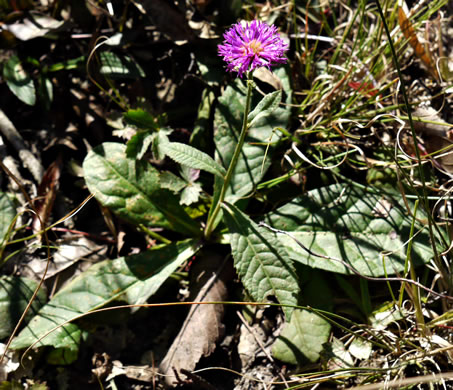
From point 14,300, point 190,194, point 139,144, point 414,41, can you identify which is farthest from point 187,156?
point 414,41

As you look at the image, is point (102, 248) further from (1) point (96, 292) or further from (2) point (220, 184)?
(2) point (220, 184)

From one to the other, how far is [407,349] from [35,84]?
2371mm

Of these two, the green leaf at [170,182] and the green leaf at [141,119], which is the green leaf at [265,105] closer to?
the green leaf at [170,182]

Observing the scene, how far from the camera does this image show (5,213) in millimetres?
2314

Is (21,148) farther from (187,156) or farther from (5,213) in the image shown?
(187,156)

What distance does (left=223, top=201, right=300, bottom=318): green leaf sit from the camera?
1.87 m

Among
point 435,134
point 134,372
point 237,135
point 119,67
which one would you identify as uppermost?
point 119,67

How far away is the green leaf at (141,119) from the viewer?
219cm

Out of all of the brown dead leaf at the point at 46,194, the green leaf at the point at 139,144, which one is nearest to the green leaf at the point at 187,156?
the green leaf at the point at 139,144

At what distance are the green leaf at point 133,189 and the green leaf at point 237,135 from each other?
0.30 metres

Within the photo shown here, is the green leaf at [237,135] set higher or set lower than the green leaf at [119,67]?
lower

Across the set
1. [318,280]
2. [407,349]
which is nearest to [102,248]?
[318,280]

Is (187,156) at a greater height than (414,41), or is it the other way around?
(414,41)

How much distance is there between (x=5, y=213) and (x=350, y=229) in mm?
1768
